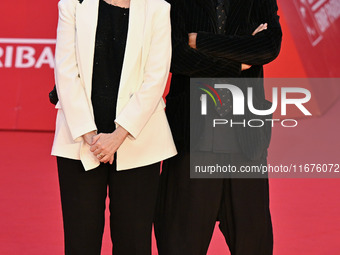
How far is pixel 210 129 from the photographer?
2.15m

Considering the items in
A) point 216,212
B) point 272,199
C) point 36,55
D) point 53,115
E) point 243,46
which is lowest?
point 272,199

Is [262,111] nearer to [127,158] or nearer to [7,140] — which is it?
[127,158]

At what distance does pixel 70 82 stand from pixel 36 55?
4.39 metres

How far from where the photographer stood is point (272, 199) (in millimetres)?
4133

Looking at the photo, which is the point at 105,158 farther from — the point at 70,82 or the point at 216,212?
the point at 216,212

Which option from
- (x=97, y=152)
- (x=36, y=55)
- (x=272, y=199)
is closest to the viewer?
(x=97, y=152)

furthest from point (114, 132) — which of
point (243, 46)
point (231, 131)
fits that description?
point (243, 46)

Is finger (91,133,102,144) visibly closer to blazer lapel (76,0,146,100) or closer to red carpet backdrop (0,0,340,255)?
blazer lapel (76,0,146,100)

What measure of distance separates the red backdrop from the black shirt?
4278 mm

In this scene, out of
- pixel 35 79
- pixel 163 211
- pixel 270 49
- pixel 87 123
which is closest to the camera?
pixel 87 123

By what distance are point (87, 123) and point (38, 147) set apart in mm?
3909

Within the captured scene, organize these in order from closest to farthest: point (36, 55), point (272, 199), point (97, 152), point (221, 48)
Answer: point (97, 152) → point (221, 48) → point (272, 199) → point (36, 55)

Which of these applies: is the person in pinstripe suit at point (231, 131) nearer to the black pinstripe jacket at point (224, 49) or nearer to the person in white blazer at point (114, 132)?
the black pinstripe jacket at point (224, 49)

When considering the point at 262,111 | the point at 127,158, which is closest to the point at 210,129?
the point at 262,111
